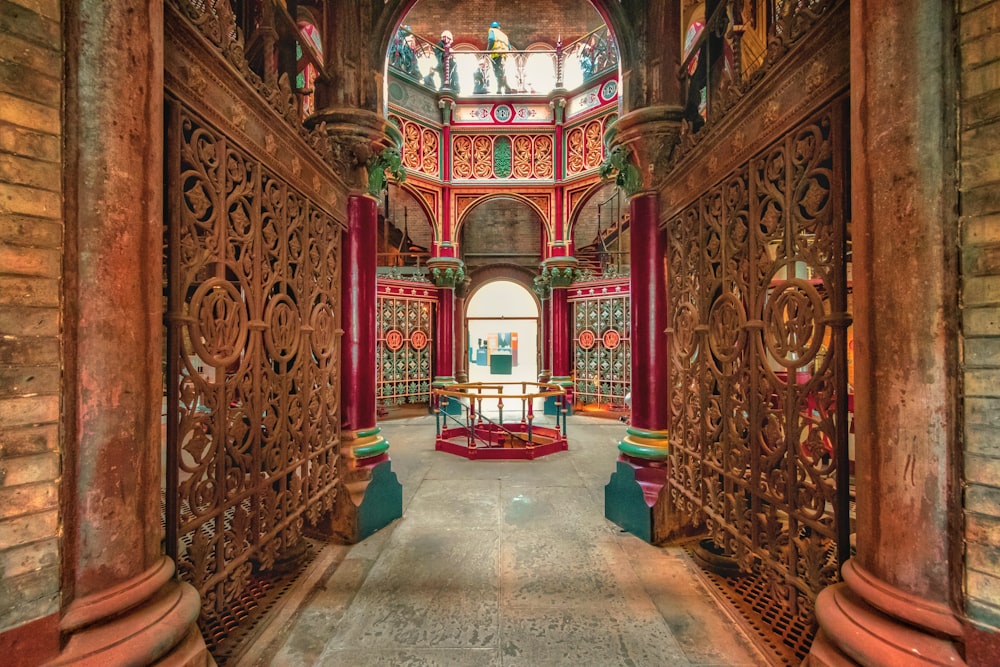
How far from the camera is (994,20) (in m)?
1.27

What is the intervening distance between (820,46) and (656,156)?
1.81 m

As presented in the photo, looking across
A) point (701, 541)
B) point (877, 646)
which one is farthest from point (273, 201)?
point (701, 541)

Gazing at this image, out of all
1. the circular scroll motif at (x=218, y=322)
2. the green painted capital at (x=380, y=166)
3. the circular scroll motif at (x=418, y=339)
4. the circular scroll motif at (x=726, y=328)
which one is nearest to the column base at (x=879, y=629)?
the circular scroll motif at (x=726, y=328)

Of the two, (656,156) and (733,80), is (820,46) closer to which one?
(733,80)

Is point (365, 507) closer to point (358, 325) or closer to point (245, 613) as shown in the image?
point (245, 613)

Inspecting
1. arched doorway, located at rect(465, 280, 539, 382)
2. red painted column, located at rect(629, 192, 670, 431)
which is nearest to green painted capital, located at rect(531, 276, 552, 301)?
arched doorway, located at rect(465, 280, 539, 382)

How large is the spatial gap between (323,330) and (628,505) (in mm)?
2719

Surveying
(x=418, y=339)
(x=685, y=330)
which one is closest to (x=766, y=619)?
(x=685, y=330)

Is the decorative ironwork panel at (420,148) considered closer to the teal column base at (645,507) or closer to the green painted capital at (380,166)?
the green painted capital at (380,166)

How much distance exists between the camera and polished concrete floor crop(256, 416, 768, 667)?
206 cm

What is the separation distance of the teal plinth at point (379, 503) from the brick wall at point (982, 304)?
3264 mm

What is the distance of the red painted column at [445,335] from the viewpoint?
36.2 feet

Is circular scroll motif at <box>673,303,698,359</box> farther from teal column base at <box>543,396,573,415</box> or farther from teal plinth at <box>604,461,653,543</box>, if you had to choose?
teal column base at <box>543,396,573,415</box>

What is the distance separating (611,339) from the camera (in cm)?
998
